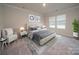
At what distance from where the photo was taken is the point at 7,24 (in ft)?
8.63

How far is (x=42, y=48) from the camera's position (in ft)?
8.92

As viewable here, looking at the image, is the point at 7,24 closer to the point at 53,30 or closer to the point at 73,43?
the point at 53,30

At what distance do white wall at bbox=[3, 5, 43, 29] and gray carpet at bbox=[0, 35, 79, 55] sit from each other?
1.89ft

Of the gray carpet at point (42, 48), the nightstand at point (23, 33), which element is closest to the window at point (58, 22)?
the gray carpet at point (42, 48)

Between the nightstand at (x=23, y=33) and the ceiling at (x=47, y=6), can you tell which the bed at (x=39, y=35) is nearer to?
the nightstand at (x=23, y=33)

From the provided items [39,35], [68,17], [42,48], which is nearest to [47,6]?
[68,17]

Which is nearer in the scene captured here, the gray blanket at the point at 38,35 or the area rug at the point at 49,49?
the area rug at the point at 49,49

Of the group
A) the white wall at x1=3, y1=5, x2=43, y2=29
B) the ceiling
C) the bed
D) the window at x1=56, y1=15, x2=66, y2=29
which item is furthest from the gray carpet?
the ceiling

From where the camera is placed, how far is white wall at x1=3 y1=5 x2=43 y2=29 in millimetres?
2538

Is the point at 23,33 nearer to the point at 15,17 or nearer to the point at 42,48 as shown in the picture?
the point at 15,17

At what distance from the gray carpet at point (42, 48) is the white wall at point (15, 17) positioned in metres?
Answer: 0.58

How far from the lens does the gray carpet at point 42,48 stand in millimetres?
2539

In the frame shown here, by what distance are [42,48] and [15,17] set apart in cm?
142
